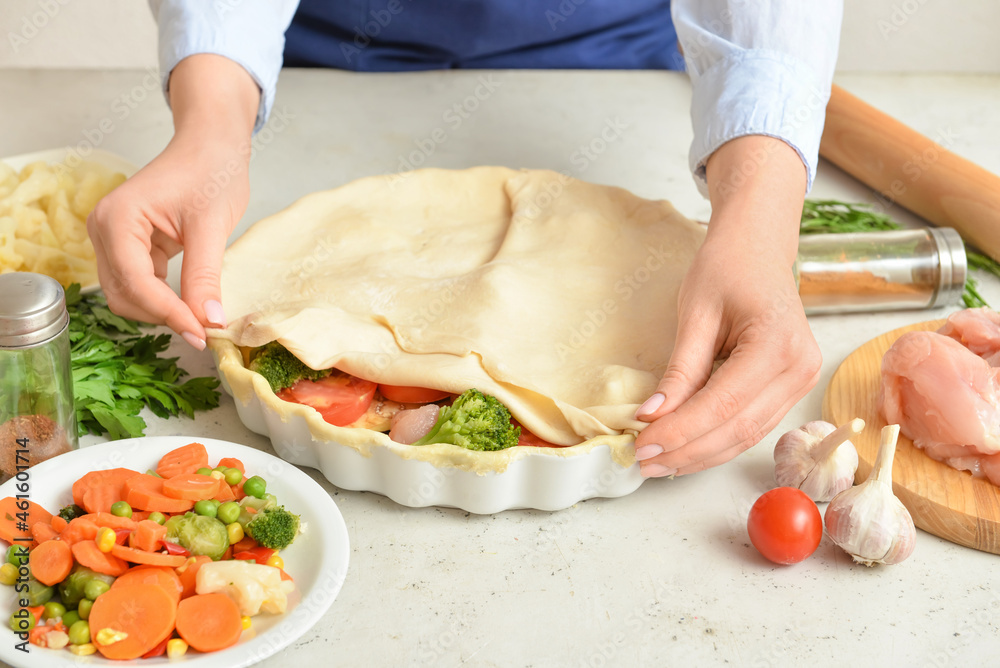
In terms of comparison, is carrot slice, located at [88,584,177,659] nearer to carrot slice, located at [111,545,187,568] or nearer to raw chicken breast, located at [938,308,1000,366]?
carrot slice, located at [111,545,187,568]

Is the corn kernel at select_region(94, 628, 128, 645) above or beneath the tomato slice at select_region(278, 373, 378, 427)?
beneath

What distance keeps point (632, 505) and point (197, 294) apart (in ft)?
3.33

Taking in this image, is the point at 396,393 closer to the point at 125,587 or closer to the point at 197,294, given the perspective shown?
the point at 197,294

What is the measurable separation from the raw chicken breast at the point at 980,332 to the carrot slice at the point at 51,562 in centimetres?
191

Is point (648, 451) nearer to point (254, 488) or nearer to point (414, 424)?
point (414, 424)

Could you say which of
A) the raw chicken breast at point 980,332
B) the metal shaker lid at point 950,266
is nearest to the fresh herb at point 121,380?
the raw chicken breast at point 980,332

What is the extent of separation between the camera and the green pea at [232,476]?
157cm

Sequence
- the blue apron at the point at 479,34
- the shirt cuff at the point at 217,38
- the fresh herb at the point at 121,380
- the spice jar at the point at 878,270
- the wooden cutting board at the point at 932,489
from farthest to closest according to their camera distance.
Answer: the blue apron at the point at 479,34
the spice jar at the point at 878,270
the shirt cuff at the point at 217,38
the fresh herb at the point at 121,380
the wooden cutting board at the point at 932,489

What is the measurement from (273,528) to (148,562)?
0.67 feet

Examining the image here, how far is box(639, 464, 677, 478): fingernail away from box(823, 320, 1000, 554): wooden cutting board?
441 millimetres

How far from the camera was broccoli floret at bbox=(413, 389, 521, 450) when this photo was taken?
161 centimetres

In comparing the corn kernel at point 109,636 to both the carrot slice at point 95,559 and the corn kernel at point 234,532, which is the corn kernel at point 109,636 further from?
the corn kernel at point 234,532

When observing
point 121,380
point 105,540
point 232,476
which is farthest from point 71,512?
point 121,380

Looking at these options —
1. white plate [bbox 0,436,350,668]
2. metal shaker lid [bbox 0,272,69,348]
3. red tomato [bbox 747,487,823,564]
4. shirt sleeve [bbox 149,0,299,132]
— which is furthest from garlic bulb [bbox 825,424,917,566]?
shirt sleeve [bbox 149,0,299,132]
